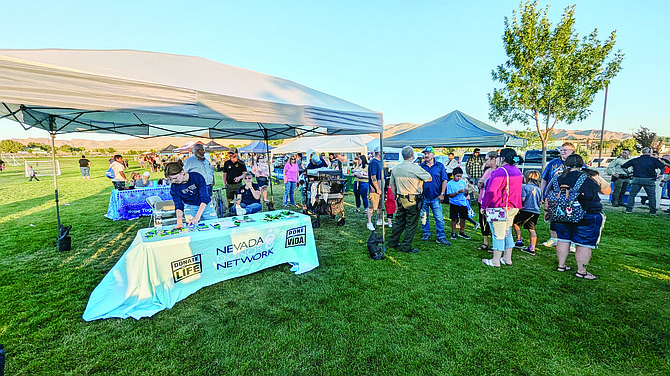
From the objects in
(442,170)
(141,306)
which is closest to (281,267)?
(141,306)

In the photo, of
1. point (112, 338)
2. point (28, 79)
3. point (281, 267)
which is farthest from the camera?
point (281, 267)

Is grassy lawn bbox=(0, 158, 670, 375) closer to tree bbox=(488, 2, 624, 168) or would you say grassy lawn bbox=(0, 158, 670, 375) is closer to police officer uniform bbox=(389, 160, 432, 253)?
police officer uniform bbox=(389, 160, 432, 253)

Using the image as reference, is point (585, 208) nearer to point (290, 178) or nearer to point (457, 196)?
point (457, 196)

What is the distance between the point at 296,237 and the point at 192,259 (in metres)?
1.38

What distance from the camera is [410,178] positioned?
14.3 ft

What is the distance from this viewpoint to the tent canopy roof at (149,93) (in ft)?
8.12

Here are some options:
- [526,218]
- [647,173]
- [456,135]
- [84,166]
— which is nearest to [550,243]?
[526,218]

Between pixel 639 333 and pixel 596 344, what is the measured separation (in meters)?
0.56

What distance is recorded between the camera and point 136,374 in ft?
7.04

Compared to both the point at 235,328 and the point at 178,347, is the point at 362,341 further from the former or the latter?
the point at 178,347

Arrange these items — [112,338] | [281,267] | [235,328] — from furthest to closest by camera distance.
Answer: [281,267] → [235,328] → [112,338]

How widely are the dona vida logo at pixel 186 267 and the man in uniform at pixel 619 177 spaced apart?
443 inches

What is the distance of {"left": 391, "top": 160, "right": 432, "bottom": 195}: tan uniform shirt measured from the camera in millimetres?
4344

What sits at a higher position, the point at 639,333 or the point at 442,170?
the point at 442,170
